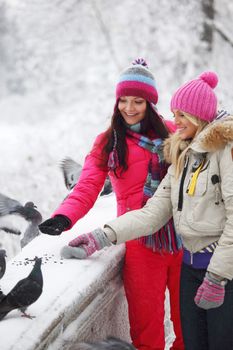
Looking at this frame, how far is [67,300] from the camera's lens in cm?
234

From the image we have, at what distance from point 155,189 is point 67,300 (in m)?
0.86

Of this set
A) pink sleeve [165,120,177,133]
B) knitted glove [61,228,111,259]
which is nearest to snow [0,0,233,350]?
pink sleeve [165,120,177,133]

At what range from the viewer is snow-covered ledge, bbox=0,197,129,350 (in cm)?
211

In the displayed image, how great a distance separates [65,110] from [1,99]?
3.60 m

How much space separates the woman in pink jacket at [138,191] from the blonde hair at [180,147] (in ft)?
1.17

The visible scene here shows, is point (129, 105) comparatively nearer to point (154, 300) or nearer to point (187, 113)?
point (187, 113)

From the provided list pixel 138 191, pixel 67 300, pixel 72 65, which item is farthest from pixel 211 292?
pixel 72 65

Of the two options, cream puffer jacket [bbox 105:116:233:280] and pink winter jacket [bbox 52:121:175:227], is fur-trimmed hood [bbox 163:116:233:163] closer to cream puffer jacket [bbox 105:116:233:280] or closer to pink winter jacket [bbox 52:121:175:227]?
cream puffer jacket [bbox 105:116:233:280]

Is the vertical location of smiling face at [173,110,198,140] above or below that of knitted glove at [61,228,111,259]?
above

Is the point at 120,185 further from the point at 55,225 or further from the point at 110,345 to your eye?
the point at 110,345

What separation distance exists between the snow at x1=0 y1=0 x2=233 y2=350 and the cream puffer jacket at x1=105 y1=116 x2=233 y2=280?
22.1ft

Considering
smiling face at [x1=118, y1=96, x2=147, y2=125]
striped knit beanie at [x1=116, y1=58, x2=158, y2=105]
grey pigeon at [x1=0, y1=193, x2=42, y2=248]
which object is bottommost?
grey pigeon at [x1=0, y1=193, x2=42, y2=248]

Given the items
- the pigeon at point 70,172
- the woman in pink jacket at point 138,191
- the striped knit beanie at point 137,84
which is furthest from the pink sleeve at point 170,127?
the pigeon at point 70,172

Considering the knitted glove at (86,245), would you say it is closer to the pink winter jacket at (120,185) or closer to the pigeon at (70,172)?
the pink winter jacket at (120,185)
